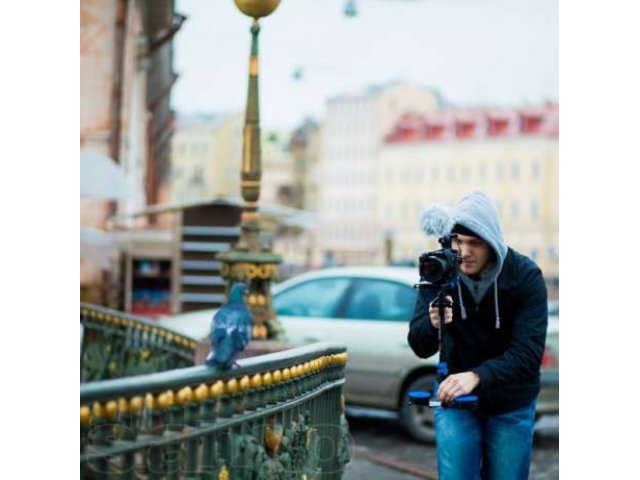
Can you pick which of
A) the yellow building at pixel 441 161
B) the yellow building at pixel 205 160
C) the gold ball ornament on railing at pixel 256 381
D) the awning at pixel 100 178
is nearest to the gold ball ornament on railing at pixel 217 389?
the gold ball ornament on railing at pixel 256 381

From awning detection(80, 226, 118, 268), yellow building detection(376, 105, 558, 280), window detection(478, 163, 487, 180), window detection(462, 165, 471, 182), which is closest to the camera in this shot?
awning detection(80, 226, 118, 268)

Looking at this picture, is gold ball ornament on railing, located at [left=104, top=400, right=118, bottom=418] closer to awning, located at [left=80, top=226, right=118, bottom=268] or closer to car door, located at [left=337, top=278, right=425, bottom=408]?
car door, located at [left=337, top=278, right=425, bottom=408]

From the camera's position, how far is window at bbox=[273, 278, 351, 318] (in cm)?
809

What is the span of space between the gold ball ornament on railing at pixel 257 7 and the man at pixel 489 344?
102 inches

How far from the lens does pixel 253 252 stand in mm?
6191

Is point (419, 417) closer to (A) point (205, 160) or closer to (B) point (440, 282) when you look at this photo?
(B) point (440, 282)

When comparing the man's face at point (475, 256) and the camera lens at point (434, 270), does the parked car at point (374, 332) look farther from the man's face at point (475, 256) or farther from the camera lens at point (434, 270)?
the camera lens at point (434, 270)

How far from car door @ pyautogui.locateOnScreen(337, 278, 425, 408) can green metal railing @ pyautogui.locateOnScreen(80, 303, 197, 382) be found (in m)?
1.49

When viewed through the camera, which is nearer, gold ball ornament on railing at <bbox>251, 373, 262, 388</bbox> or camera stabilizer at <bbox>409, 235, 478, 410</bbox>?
gold ball ornament on railing at <bbox>251, 373, 262, 388</bbox>

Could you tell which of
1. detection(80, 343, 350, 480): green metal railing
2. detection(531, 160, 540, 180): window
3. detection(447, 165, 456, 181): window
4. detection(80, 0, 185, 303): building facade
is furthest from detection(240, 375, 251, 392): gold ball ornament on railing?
detection(447, 165, 456, 181): window
